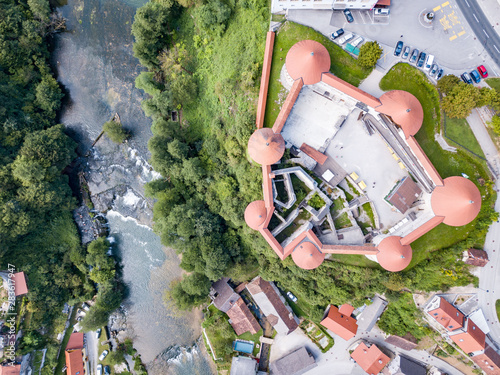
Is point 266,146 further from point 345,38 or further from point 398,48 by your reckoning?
point 398,48

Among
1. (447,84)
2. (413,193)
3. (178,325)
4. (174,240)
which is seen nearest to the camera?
(447,84)

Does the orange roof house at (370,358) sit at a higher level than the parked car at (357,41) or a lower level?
lower

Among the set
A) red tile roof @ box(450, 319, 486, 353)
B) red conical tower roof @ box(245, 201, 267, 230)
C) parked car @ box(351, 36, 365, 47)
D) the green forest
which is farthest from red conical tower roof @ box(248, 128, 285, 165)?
red tile roof @ box(450, 319, 486, 353)

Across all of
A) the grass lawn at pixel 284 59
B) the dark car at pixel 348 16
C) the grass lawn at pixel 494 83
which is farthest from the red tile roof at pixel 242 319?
the grass lawn at pixel 494 83

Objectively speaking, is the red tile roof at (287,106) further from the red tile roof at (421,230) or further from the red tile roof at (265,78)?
the red tile roof at (421,230)

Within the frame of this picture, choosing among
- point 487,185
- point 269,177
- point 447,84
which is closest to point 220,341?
point 269,177

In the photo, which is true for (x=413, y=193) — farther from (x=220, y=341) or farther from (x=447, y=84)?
(x=220, y=341)

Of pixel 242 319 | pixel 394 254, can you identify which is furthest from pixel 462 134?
pixel 242 319
